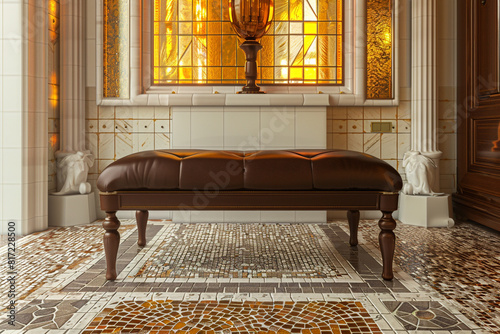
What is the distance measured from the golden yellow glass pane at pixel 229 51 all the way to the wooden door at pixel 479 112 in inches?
83.9

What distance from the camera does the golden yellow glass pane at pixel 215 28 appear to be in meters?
4.48

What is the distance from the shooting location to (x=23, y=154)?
349 centimetres

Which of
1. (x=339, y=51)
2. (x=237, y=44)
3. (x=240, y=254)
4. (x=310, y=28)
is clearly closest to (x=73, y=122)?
(x=237, y=44)

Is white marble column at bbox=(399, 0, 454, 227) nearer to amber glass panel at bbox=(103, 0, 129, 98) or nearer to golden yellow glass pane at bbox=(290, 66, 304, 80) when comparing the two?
golden yellow glass pane at bbox=(290, 66, 304, 80)

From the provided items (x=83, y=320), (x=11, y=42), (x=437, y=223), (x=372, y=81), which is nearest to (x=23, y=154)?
(x=11, y=42)

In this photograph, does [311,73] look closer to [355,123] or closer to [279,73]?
[279,73]

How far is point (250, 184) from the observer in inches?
91.0

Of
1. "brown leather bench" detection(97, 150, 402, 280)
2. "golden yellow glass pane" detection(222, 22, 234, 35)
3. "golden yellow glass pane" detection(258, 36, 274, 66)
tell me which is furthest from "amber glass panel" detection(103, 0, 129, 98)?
"brown leather bench" detection(97, 150, 402, 280)

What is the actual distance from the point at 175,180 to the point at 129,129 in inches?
88.2

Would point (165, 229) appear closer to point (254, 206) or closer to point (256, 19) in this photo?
point (254, 206)

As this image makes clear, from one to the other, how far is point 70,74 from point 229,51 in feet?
4.92

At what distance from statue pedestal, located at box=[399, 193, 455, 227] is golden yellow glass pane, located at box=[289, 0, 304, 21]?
203cm

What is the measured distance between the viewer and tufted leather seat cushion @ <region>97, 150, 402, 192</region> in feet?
7.55

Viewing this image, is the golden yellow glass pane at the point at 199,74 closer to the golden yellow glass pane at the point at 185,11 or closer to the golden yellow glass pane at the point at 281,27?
the golden yellow glass pane at the point at 185,11
